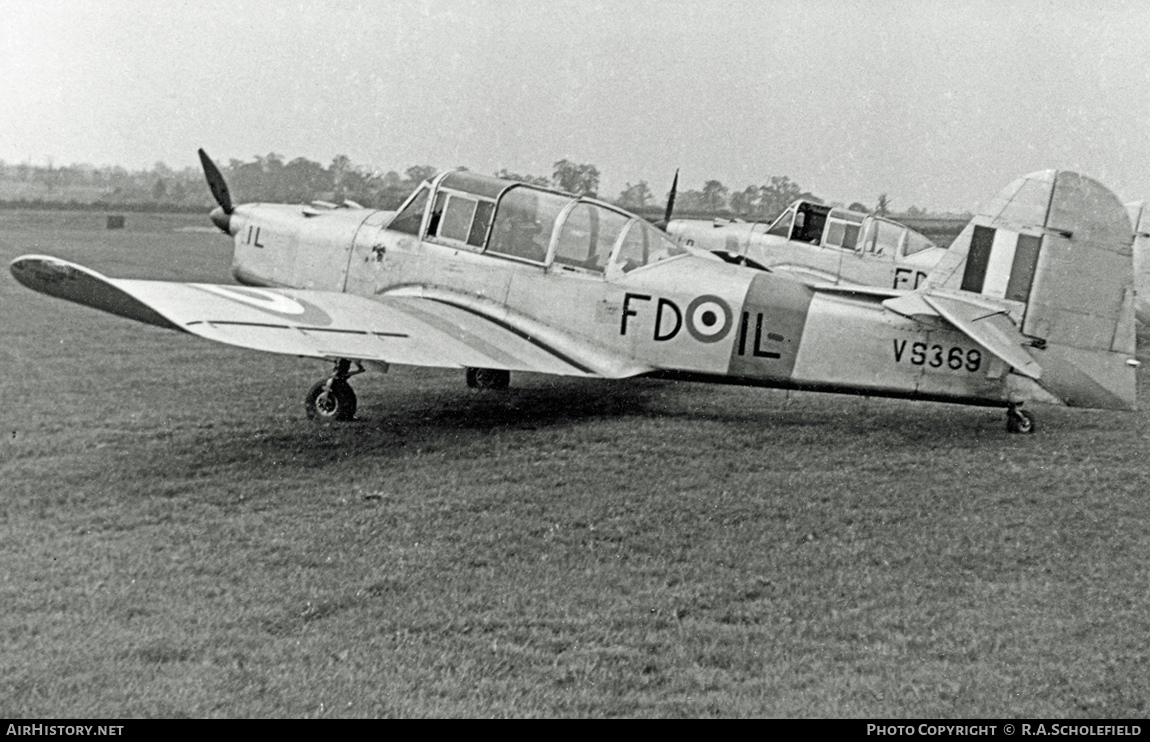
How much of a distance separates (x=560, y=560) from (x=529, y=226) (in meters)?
4.25

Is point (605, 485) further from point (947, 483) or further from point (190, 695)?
point (190, 695)

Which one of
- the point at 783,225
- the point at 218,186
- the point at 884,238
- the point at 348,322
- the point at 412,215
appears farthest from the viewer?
the point at 783,225

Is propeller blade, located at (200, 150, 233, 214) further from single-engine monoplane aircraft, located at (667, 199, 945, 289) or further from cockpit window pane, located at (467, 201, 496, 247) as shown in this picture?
single-engine monoplane aircraft, located at (667, 199, 945, 289)

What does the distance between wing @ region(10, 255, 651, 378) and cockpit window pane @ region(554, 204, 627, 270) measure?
2.03 feet

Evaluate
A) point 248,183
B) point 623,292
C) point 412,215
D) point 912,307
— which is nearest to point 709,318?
point 623,292

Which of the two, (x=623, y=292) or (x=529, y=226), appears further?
(x=529, y=226)

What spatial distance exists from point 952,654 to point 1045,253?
15.1 feet

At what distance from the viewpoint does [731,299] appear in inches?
295

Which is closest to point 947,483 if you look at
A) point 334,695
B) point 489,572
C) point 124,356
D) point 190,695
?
point 489,572

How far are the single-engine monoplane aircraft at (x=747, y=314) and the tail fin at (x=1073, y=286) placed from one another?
0.01 metres

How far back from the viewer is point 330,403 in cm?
741

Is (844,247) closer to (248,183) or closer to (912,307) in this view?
(912,307)

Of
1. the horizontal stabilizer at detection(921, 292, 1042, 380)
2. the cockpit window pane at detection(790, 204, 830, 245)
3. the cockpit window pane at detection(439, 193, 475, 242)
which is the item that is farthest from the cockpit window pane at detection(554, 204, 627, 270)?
the cockpit window pane at detection(790, 204, 830, 245)

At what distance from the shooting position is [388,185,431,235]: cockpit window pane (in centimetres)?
867
